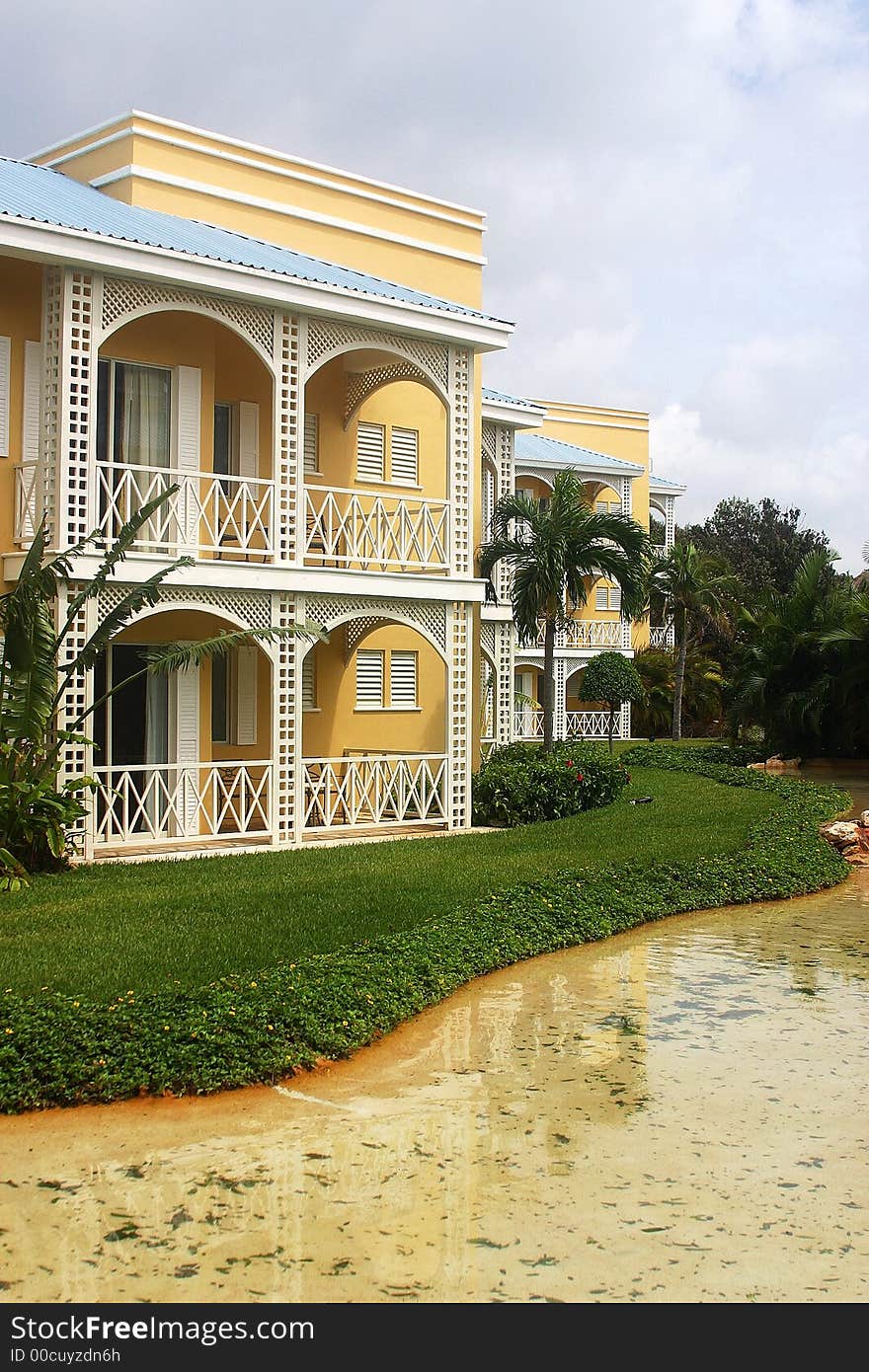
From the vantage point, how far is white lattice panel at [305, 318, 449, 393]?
16562 mm

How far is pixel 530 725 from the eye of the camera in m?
36.8

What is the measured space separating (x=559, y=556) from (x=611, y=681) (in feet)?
46.0

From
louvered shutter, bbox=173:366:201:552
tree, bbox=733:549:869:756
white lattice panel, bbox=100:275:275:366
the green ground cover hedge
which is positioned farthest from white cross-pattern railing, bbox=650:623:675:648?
the green ground cover hedge

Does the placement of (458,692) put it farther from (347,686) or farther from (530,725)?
(530,725)

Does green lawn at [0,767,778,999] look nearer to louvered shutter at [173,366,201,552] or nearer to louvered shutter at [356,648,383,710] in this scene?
louvered shutter at [356,648,383,710]

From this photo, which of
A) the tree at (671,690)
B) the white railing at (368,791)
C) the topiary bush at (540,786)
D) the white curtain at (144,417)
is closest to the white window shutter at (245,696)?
the white railing at (368,791)

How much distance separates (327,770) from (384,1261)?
37.2 ft

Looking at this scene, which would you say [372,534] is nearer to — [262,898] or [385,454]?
[385,454]

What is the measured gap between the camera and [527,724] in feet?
120

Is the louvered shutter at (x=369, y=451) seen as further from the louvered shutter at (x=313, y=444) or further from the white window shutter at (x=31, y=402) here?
the white window shutter at (x=31, y=402)

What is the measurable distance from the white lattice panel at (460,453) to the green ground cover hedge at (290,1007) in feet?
18.2

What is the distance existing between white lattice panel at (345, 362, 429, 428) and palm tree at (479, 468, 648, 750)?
2.98m

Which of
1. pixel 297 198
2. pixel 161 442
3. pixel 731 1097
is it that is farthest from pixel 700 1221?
pixel 297 198
